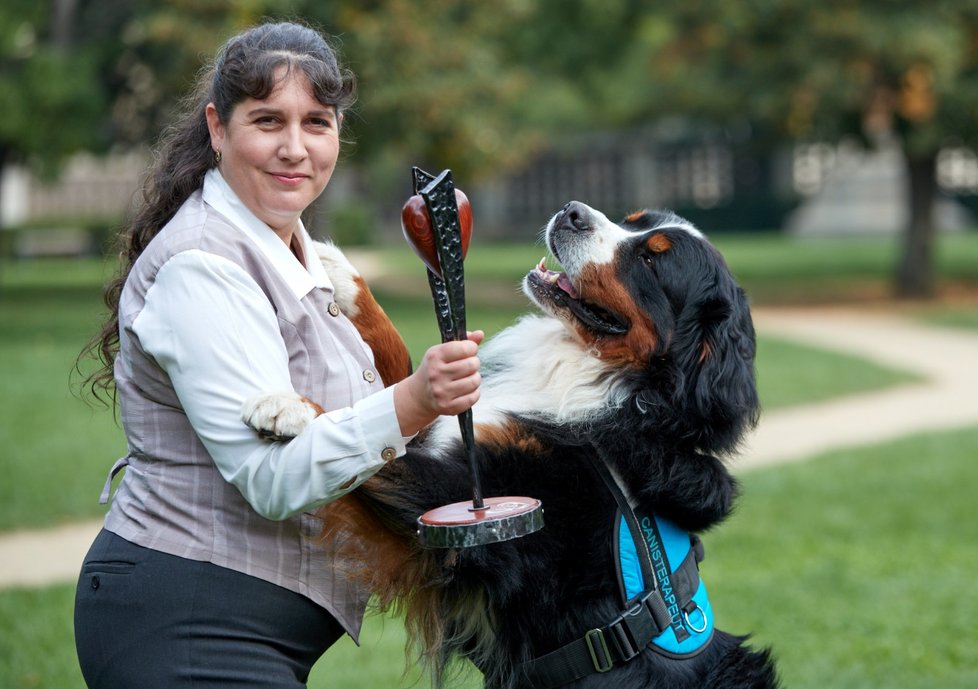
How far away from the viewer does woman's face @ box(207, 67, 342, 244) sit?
8.49 feet

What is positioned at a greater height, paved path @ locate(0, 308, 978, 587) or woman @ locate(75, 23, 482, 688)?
woman @ locate(75, 23, 482, 688)

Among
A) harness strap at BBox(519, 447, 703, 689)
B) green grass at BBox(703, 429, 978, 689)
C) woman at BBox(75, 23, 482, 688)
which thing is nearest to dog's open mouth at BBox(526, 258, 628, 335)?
harness strap at BBox(519, 447, 703, 689)

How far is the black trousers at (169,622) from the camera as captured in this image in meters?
2.54

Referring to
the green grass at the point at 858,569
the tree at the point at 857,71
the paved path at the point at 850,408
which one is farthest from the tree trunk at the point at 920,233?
the green grass at the point at 858,569

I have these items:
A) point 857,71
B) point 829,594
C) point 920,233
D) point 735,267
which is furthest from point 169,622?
point 735,267

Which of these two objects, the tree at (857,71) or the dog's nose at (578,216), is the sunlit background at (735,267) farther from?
the dog's nose at (578,216)

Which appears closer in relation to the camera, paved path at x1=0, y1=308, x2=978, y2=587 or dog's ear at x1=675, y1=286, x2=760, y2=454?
dog's ear at x1=675, y1=286, x2=760, y2=454

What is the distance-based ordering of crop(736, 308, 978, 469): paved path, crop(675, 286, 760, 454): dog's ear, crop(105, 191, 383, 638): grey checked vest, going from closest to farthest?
crop(105, 191, 383, 638): grey checked vest, crop(675, 286, 760, 454): dog's ear, crop(736, 308, 978, 469): paved path

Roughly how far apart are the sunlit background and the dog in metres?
0.38

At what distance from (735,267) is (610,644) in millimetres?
27425

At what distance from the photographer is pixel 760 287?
80.9 ft

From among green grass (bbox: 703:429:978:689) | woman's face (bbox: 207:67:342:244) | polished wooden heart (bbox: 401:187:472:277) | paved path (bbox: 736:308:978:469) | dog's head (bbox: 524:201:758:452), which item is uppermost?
woman's face (bbox: 207:67:342:244)

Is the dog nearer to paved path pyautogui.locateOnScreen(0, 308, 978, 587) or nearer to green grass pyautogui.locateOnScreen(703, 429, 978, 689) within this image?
paved path pyautogui.locateOnScreen(0, 308, 978, 587)

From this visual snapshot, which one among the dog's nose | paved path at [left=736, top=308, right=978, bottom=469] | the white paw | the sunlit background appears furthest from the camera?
paved path at [left=736, top=308, right=978, bottom=469]
